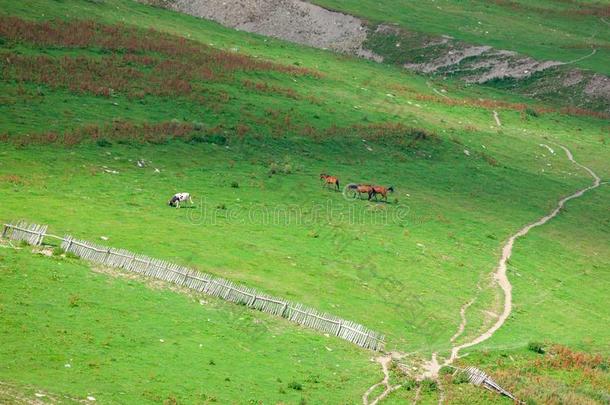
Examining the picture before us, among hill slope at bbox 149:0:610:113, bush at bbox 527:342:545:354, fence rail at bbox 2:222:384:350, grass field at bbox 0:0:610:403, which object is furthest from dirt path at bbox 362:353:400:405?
hill slope at bbox 149:0:610:113

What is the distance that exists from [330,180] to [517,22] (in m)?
83.0

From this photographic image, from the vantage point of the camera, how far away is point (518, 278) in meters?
62.7

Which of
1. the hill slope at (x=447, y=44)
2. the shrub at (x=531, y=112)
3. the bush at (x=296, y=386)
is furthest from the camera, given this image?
the hill slope at (x=447, y=44)

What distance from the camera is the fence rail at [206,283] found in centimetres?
4822

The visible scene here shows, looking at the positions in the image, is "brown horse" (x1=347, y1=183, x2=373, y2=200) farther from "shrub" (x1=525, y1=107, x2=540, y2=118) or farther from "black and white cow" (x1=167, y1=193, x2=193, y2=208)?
"shrub" (x1=525, y1=107, x2=540, y2=118)

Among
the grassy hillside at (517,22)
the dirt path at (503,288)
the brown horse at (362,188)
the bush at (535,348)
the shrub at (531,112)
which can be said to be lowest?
the dirt path at (503,288)

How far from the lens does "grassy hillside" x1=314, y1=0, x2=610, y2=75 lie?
131375 mm

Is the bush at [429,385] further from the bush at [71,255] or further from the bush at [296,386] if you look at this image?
the bush at [71,255]

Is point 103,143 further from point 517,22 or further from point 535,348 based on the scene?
point 517,22

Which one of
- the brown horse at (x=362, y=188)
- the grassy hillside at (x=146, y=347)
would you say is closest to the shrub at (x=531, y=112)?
the brown horse at (x=362, y=188)

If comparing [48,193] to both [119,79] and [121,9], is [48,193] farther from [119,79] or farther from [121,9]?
[121,9]

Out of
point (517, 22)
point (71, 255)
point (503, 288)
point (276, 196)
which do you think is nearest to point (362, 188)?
point (276, 196)

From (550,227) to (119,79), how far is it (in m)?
35.3

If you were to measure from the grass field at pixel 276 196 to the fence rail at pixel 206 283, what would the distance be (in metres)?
0.84
